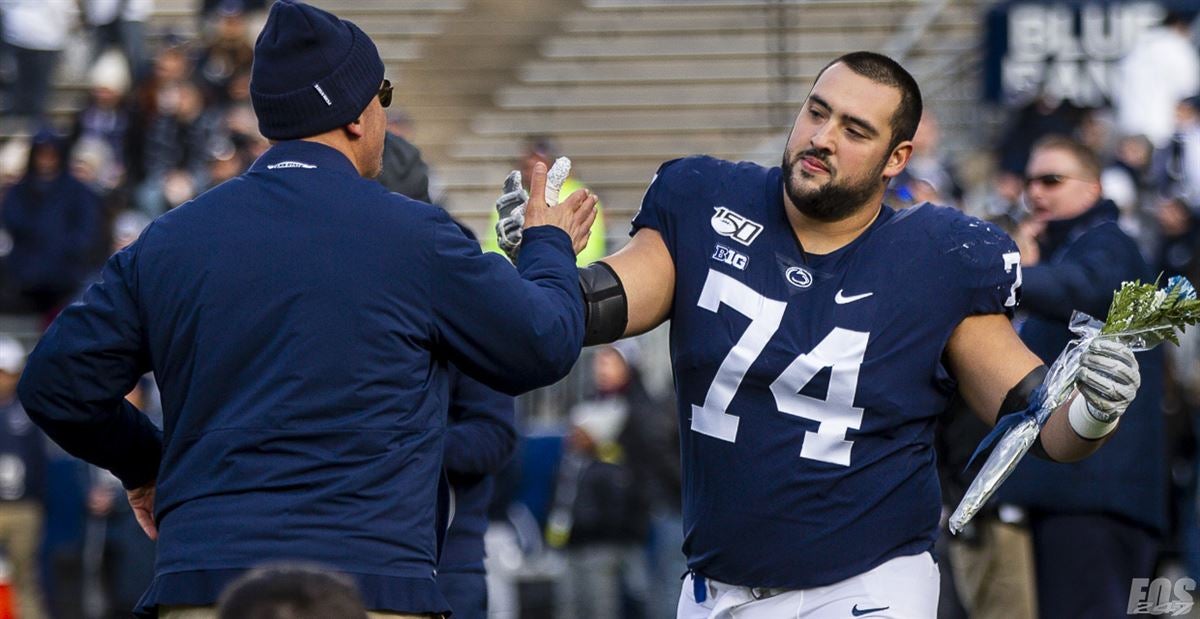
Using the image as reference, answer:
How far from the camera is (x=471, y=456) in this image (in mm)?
5871

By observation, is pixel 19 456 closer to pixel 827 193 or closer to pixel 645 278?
pixel 645 278

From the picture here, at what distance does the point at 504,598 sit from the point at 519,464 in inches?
32.3

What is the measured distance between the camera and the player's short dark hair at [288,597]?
3041mm

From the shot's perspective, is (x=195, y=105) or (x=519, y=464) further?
(x=195, y=105)

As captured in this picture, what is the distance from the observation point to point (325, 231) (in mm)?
4105

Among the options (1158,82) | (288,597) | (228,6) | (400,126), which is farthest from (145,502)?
(228,6)

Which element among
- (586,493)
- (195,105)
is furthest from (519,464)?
(195,105)

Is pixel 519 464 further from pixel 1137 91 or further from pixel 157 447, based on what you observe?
pixel 157 447

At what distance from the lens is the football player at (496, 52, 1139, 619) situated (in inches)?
195

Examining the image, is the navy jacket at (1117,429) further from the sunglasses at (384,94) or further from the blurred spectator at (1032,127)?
the blurred spectator at (1032,127)

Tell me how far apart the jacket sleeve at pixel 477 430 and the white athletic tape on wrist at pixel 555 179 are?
131 cm

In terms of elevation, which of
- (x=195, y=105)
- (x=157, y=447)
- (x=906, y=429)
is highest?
(x=157, y=447)

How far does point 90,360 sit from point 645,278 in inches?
59.4

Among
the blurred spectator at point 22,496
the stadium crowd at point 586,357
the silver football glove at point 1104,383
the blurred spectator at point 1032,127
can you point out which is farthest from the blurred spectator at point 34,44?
the silver football glove at point 1104,383
